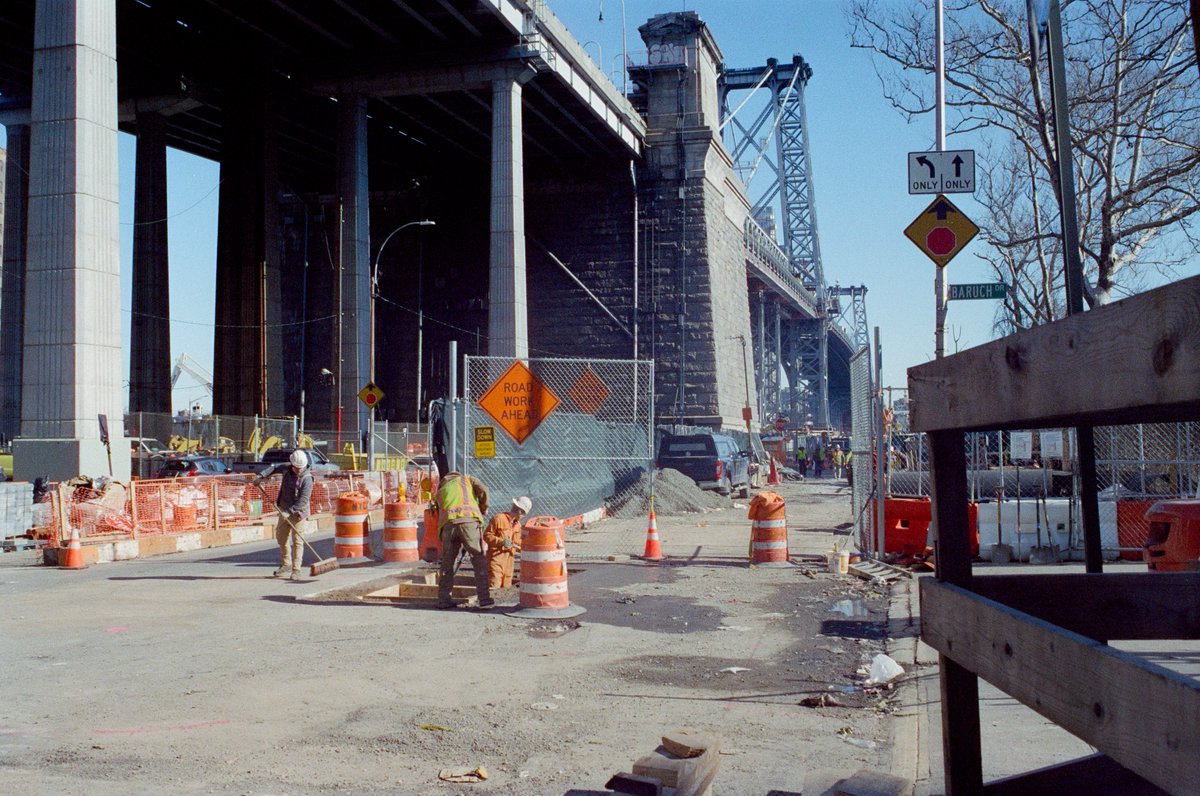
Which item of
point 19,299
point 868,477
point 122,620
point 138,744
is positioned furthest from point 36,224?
point 19,299

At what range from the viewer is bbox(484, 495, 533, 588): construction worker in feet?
41.9

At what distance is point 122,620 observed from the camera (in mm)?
10953

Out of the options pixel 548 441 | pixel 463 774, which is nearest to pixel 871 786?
pixel 463 774

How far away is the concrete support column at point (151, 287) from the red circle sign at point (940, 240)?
41997 mm

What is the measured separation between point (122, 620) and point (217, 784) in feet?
20.4

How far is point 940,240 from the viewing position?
12781 mm

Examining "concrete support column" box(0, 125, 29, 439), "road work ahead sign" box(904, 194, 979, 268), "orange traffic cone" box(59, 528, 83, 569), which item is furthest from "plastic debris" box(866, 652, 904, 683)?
"concrete support column" box(0, 125, 29, 439)

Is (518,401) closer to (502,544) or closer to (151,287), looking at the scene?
(502,544)

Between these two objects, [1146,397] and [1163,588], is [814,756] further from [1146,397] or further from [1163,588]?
[1146,397]

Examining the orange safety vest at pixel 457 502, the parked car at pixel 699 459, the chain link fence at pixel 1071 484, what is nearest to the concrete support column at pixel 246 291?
the parked car at pixel 699 459

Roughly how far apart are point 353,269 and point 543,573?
106ft

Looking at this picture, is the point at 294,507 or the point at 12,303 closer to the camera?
the point at 294,507

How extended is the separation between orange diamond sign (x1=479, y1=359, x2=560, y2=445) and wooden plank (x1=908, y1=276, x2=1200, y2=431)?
1201 centimetres

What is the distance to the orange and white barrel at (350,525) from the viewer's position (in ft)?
50.3
